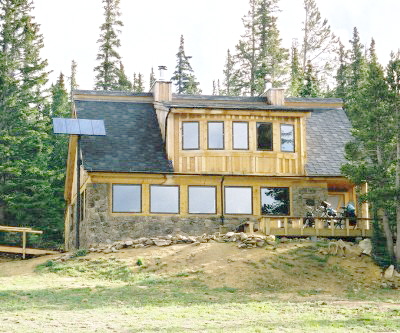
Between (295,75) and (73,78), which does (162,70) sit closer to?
(295,75)

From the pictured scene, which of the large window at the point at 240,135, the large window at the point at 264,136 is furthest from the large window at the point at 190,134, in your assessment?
the large window at the point at 264,136

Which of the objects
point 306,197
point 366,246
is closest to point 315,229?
point 366,246

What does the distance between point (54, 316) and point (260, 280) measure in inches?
281

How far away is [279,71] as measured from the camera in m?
56.2

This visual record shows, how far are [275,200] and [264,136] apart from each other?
2507 millimetres

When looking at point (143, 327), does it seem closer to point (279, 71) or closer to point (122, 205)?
point (122, 205)

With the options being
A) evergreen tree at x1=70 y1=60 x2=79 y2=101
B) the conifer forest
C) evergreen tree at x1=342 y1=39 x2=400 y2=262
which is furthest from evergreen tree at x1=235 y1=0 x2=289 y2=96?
evergreen tree at x1=342 y1=39 x2=400 y2=262

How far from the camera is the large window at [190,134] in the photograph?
26.7 m

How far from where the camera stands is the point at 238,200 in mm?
26938

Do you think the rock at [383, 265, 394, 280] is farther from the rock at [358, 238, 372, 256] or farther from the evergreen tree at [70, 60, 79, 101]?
the evergreen tree at [70, 60, 79, 101]

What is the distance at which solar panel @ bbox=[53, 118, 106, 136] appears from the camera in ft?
86.7

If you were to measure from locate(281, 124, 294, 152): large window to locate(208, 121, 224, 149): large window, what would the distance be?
7.88 ft

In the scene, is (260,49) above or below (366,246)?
above

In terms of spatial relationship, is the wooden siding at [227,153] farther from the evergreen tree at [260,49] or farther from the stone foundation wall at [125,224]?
the evergreen tree at [260,49]
